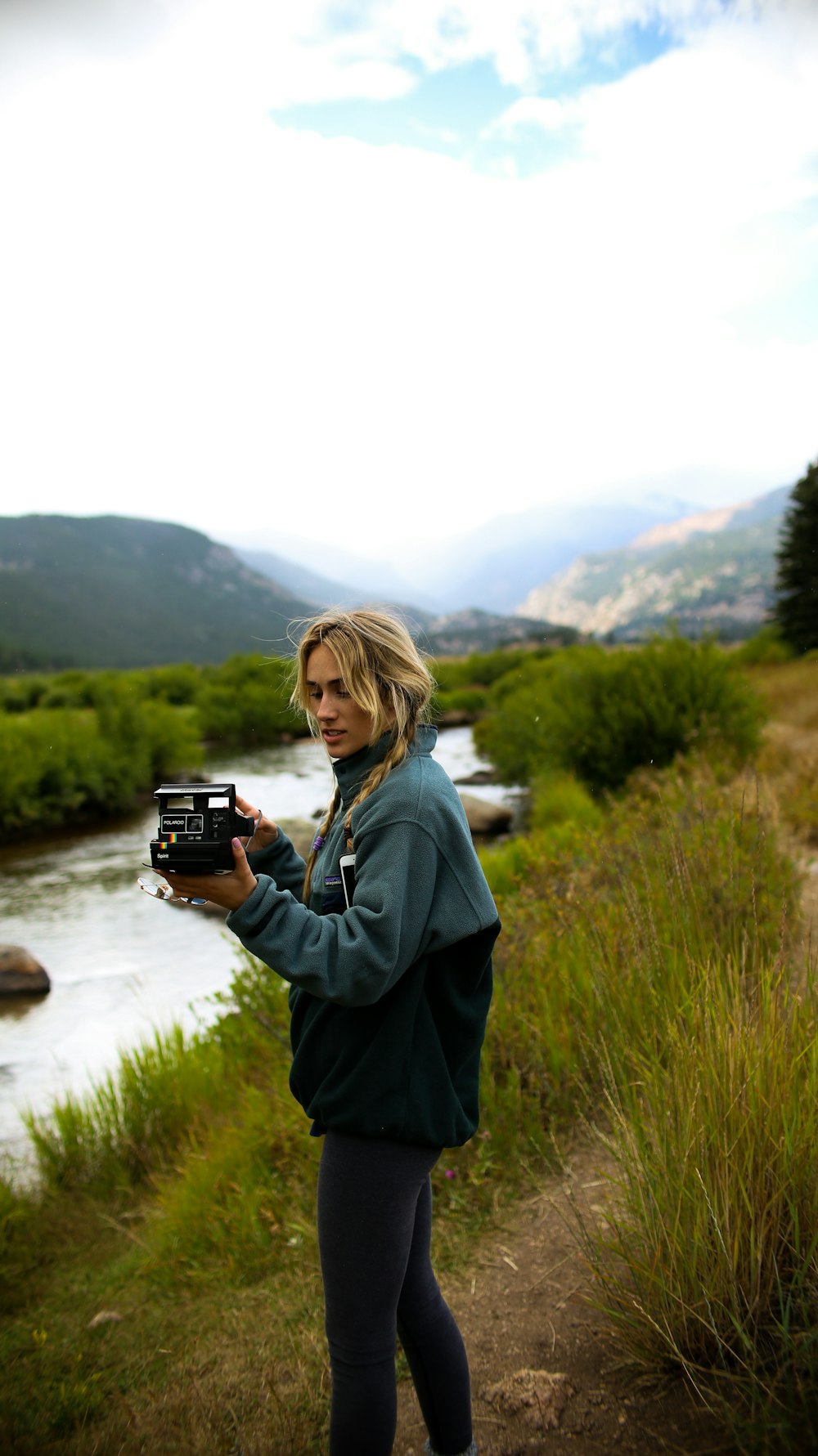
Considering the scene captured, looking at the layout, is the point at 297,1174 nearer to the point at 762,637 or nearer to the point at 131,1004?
the point at 131,1004

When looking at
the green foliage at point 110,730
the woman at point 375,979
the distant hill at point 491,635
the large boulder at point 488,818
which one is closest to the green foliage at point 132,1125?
the woman at point 375,979

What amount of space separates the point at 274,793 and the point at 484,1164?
49.3ft

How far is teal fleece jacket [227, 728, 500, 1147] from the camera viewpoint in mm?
1391

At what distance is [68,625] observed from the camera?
37.2 metres

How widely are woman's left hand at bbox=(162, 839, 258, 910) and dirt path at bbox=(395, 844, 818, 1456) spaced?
117cm

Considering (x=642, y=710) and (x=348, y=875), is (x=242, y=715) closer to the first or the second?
(x=642, y=710)

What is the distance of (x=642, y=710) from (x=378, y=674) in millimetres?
9788

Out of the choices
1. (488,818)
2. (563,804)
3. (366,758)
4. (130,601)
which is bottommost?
(488,818)

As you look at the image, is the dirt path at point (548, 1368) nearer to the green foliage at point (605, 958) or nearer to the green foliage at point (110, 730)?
the green foliage at point (605, 958)

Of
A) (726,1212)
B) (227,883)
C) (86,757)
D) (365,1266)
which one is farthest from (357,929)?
(86,757)

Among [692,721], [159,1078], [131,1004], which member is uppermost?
[692,721]

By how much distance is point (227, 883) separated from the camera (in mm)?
1373

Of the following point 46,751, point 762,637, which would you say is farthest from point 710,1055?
point 762,637

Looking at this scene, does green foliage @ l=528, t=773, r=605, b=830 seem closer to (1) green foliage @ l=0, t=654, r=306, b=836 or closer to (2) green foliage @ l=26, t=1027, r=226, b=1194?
(1) green foliage @ l=0, t=654, r=306, b=836
